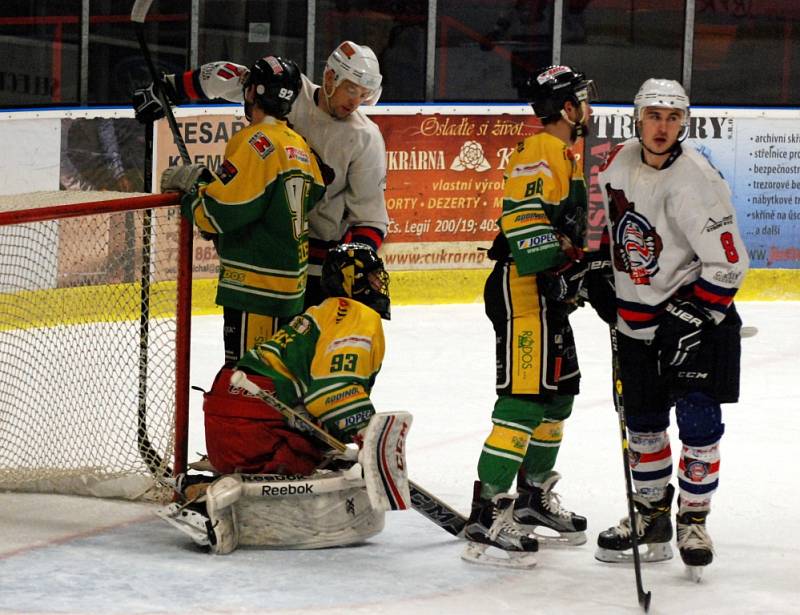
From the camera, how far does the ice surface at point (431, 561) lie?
3.23 meters

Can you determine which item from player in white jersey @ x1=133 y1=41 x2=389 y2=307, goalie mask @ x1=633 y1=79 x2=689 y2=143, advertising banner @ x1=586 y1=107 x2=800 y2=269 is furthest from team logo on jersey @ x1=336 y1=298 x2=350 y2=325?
advertising banner @ x1=586 y1=107 x2=800 y2=269

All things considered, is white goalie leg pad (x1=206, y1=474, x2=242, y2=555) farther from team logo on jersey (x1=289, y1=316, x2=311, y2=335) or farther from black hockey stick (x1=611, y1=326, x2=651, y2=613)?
black hockey stick (x1=611, y1=326, x2=651, y2=613)

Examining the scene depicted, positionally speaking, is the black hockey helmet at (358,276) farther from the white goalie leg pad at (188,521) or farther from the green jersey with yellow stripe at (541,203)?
the white goalie leg pad at (188,521)

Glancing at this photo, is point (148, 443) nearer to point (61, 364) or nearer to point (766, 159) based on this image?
point (61, 364)

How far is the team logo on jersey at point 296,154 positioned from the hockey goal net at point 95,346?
0.32 m

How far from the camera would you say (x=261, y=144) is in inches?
150

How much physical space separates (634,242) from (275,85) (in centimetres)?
102

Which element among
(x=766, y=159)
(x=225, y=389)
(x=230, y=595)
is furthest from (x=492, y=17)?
(x=230, y=595)

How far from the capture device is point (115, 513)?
392 centimetres

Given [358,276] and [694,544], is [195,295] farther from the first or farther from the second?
[694,544]

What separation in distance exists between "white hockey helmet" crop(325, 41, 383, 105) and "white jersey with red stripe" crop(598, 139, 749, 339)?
79 centimetres

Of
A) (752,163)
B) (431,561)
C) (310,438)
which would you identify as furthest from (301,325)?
(752,163)

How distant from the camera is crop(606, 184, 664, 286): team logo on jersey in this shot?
11.4 ft

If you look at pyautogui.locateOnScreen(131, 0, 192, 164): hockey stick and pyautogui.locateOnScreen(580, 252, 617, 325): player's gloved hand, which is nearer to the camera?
pyautogui.locateOnScreen(580, 252, 617, 325): player's gloved hand
